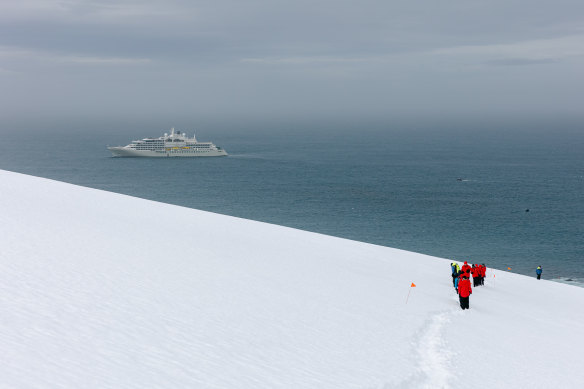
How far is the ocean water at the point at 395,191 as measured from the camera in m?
50.4

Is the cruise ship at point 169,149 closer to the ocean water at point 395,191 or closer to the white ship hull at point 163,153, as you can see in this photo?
the white ship hull at point 163,153

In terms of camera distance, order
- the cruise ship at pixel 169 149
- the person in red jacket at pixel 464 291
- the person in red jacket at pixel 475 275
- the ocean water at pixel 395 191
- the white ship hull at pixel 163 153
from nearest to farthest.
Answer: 1. the person in red jacket at pixel 464 291
2. the person in red jacket at pixel 475 275
3. the ocean water at pixel 395 191
4. the white ship hull at pixel 163 153
5. the cruise ship at pixel 169 149

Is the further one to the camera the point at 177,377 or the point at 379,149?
the point at 379,149

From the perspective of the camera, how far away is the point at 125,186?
83.9 meters

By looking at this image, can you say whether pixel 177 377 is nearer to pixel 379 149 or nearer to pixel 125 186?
pixel 125 186

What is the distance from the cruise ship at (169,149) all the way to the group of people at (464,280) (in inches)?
4482

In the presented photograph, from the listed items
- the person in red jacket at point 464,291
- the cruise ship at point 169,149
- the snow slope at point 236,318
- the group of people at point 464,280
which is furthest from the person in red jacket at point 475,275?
the cruise ship at point 169,149

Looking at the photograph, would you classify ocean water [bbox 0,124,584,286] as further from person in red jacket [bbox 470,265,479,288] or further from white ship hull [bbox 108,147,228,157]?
white ship hull [bbox 108,147,228,157]

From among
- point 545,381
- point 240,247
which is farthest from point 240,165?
point 545,381

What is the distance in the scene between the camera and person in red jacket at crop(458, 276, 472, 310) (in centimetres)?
1229

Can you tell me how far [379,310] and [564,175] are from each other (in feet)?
311

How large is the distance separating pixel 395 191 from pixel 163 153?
6699 cm

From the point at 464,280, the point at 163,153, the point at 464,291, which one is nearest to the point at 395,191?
the point at 464,280

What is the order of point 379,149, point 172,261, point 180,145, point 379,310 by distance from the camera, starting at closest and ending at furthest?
point 379,310 → point 172,261 → point 180,145 → point 379,149
